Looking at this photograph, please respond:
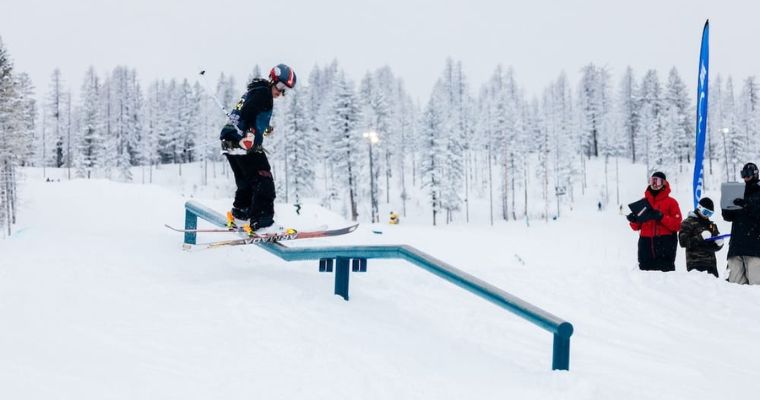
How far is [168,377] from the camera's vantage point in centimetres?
314

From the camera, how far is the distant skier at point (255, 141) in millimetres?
6262

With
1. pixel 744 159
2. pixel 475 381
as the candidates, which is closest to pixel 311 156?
pixel 475 381

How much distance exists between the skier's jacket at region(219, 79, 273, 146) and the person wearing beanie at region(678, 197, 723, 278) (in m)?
7.12

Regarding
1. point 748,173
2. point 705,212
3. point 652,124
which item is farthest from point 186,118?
point 748,173

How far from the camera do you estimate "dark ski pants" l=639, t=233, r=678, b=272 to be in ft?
25.6

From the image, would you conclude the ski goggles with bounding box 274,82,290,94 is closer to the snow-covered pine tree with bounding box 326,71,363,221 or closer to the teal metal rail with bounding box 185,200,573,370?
the teal metal rail with bounding box 185,200,573,370

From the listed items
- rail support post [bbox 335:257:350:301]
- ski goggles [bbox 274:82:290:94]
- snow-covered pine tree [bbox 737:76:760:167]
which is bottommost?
rail support post [bbox 335:257:350:301]

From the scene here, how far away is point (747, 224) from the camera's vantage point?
24.7ft

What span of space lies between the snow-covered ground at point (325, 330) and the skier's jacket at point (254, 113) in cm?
182

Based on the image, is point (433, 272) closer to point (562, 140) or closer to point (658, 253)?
point (658, 253)

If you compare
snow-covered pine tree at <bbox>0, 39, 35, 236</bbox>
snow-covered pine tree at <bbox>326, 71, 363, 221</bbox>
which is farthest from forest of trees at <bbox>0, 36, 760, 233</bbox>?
snow-covered pine tree at <bbox>0, 39, 35, 236</bbox>

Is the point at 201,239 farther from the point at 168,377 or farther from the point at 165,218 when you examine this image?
the point at 168,377

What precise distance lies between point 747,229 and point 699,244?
2.77 ft

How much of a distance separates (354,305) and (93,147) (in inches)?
2700
